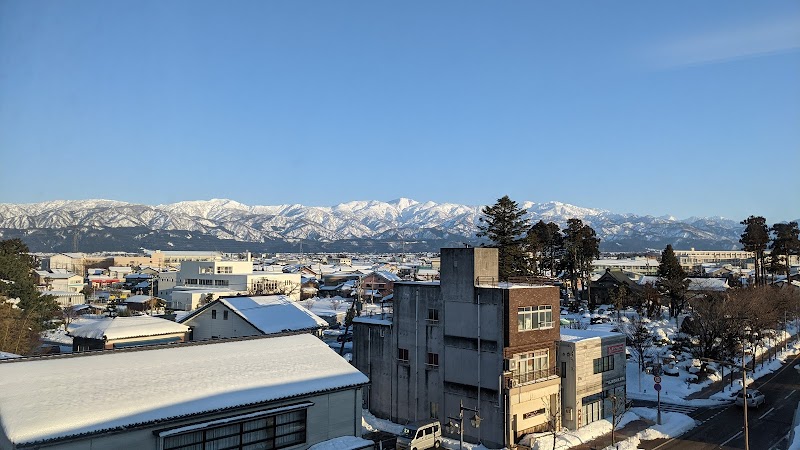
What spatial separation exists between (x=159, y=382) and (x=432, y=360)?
17.1m

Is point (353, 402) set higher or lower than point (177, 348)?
lower

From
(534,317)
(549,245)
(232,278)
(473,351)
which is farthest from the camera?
(232,278)

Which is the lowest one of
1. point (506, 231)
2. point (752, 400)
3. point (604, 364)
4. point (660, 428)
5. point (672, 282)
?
point (660, 428)

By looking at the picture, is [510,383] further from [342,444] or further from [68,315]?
[68,315]

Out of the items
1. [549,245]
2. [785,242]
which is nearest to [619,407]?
[549,245]

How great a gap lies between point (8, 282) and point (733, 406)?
6715cm

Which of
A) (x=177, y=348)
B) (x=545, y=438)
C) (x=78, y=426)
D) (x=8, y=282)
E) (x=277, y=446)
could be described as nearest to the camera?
(x=78, y=426)

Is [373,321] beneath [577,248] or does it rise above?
beneath

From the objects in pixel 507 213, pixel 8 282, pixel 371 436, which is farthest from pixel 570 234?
pixel 8 282

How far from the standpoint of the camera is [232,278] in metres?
109

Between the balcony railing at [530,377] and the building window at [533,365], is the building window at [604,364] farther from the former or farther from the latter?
the building window at [533,365]

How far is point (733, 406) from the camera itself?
38031 mm

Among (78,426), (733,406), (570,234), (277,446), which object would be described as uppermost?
(570,234)

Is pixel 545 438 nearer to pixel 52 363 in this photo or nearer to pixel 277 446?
pixel 277 446
